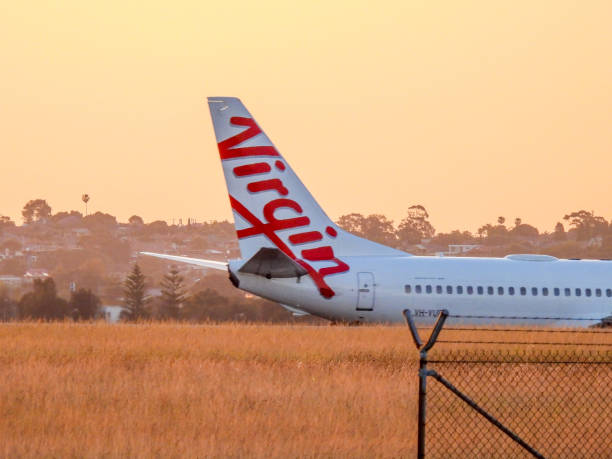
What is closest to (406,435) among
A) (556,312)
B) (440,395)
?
(440,395)

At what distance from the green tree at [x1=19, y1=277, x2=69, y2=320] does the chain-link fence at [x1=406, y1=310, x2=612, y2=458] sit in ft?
247

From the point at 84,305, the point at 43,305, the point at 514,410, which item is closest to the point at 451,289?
the point at 514,410

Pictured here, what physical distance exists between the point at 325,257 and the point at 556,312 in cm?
857

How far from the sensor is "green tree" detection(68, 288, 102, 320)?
101m

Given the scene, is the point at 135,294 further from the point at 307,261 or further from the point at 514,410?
the point at 514,410

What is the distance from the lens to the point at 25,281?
190500mm

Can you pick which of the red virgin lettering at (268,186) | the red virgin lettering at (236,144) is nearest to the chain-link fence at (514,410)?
the red virgin lettering at (268,186)

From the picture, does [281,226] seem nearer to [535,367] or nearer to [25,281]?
[535,367]

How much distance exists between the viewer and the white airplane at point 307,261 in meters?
40.7

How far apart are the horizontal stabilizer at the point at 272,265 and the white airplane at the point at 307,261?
0.09 feet

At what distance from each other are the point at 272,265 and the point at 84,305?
65.4 meters

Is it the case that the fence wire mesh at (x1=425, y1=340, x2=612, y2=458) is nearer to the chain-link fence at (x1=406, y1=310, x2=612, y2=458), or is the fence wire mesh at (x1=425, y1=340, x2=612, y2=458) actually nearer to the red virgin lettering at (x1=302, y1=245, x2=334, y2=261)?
the chain-link fence at (x1=406, y1=310, x2=612, y2=458)

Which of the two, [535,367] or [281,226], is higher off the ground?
[281,226]

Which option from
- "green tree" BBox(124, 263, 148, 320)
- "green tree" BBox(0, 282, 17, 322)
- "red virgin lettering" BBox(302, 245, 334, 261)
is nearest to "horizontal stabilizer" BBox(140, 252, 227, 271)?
"red virgin lettering" BBox(302, 245, 334, 261)
